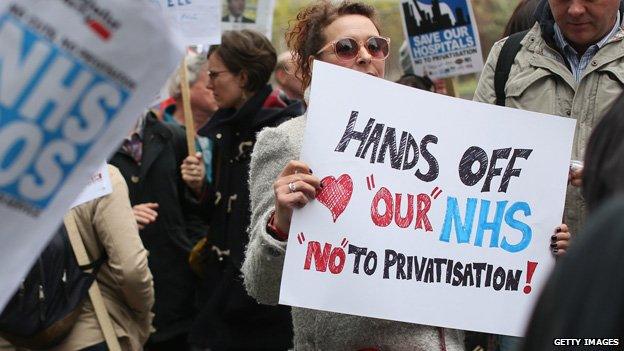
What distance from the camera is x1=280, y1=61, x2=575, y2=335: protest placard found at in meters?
3.38

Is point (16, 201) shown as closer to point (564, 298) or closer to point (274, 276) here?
point (564, 298)

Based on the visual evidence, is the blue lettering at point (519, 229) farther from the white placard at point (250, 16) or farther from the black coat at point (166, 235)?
the white placard at point (250, 16)

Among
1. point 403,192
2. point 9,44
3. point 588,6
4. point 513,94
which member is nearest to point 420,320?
point 403,192

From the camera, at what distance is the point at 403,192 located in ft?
11.5

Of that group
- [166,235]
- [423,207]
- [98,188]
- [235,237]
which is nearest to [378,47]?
[423,207]

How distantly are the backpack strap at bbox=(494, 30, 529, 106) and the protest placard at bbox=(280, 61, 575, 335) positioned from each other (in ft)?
2.18

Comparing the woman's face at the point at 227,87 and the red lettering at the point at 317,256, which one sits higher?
the woman's face at the point at 227,87

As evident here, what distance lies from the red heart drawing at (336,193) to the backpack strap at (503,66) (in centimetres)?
114

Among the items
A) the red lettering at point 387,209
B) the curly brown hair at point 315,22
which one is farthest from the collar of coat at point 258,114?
the red lettering at point 387,209

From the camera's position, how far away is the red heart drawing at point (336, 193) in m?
3.37

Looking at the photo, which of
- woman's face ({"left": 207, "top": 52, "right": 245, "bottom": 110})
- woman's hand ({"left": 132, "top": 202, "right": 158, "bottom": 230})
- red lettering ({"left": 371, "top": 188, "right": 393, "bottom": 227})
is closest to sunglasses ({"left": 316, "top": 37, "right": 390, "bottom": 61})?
red lettering ({"left": 371, "top": 188, "right": 393, "bottom": 227})

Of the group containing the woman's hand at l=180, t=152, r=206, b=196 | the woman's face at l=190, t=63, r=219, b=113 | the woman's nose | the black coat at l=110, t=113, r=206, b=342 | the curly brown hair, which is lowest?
the black coat at l=110, t=113, r=206, b=342

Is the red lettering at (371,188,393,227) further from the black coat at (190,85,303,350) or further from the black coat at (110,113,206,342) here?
the black coat at (110,113,206,342)

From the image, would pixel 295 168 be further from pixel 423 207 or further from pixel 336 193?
pixel 423 207
